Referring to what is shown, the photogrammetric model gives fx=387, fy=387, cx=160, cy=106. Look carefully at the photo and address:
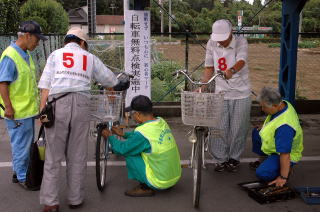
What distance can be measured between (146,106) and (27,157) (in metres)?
1.53

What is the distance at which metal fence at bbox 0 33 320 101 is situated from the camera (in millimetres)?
9125

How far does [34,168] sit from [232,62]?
8.47ft

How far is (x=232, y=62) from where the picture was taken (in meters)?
4.71

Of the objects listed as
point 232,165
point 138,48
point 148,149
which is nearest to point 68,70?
point 148,149

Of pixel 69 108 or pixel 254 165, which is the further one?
pixel 254 165

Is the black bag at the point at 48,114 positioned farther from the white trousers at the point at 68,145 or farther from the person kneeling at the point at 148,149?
the person kneeling at the point at 148,149

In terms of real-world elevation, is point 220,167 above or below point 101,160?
below

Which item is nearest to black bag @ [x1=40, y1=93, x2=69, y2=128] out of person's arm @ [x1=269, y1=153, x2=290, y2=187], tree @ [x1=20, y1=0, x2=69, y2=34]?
person's arm @ [x1=269, y1=153, x2=290, y2=187]

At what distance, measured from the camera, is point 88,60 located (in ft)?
12.2

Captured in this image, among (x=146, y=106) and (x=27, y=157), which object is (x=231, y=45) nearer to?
(x=146, y=106)

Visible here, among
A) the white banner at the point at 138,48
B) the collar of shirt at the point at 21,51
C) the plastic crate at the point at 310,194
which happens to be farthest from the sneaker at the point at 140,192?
the white banner at the point at 138,48

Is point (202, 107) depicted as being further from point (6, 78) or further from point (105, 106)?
point (6, 78)

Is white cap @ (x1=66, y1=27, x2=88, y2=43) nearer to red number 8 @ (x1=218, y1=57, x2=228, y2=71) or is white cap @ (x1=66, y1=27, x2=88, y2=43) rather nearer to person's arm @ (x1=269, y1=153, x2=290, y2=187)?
red number 8 @ (x1=218, y1=57, x2=228, y2=71)

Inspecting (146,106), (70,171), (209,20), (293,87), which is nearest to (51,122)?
(70,171)
